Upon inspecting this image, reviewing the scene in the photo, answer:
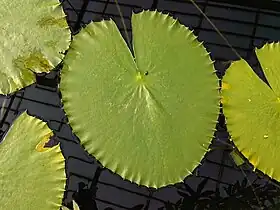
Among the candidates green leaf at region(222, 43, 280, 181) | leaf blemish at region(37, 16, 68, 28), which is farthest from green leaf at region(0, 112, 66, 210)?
green leaf at region(222, 43, 280, 181)

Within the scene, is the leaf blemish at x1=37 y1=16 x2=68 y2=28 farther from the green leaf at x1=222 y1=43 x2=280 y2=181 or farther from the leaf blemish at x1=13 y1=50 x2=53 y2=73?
the green leaf at x1=222 y1=43 x2=280 y2=181

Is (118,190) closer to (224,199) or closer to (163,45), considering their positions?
(224,199)

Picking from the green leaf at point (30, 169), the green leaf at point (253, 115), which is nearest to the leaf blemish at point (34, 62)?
the green leaf at point (30, 169)

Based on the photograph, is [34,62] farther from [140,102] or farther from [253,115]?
[253,115]

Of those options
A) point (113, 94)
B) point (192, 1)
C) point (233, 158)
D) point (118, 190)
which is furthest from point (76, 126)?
point (192, 1)

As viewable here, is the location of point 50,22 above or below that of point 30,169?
above

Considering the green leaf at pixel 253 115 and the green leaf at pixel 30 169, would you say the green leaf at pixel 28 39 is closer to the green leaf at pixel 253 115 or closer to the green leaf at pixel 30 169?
the green leaf at pixel 30 169

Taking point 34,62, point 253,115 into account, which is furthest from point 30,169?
point 253,115
